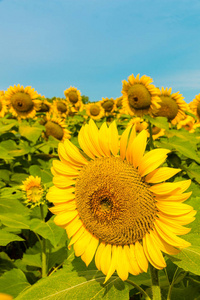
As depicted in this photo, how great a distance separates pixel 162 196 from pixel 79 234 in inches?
21.9

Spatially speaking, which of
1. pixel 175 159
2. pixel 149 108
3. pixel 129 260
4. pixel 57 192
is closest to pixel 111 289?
pixel 129 260

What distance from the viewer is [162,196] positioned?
132cm

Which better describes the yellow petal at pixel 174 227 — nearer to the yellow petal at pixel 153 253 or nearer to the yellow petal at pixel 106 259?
the yellow petal at pixel 153 253

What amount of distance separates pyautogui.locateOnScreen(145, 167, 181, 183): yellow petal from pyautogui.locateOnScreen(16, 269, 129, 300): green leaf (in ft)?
1.87

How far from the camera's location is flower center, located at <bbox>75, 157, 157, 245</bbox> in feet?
4.41

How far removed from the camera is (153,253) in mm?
1370

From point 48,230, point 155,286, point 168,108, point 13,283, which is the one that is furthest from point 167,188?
point 168,108

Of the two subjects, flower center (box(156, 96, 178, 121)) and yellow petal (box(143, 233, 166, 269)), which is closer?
yellow petal (box(143, 233, 166, 269))

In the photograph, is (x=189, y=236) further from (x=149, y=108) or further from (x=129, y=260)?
(x=149, y=108)

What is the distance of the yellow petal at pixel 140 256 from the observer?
142 cm

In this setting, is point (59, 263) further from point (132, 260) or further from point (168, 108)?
point (168, 108)

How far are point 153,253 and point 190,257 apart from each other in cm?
18

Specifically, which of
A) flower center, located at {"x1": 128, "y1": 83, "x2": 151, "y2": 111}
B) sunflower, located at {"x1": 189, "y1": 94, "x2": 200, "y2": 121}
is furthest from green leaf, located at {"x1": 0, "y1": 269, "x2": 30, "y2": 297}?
sunflower, located at {"x1": 189, "y1": 94, "x2": 200, "y2": 121}

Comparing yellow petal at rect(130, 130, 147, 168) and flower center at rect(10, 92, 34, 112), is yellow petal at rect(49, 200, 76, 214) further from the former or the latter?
flower center at rect(10, 92, 34, 112)
